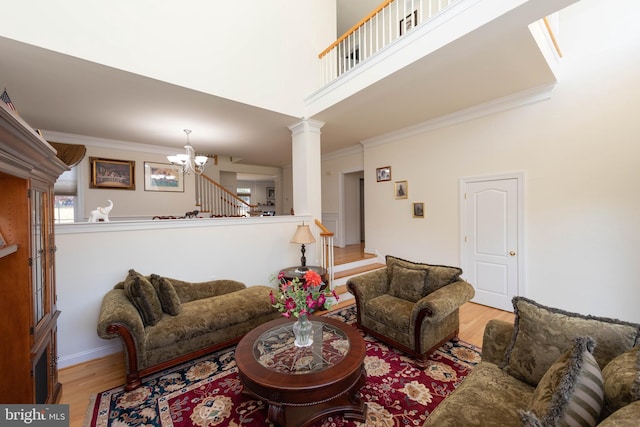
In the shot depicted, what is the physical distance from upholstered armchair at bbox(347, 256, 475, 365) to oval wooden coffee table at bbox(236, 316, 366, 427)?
0.70 m

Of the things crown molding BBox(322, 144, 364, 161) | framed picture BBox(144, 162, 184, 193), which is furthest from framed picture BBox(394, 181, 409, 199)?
framed picture BBox(144, 162, 184, 193)

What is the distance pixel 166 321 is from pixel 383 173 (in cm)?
443

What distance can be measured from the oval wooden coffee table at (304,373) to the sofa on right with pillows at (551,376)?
57 cm

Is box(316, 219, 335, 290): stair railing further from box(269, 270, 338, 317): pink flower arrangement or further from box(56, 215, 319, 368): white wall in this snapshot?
box(269, 270, 338, 317): pink flower arrangement

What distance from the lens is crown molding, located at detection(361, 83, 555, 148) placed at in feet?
10.8

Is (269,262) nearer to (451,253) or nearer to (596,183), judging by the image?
(451,253)

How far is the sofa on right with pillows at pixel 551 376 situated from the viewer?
89 cm

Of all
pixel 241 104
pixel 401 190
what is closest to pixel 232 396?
pixel 241 104

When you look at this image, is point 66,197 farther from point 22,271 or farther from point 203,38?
point 22,271

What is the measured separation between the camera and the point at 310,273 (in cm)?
187

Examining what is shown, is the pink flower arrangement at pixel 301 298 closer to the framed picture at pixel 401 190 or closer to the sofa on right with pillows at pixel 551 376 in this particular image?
the sofa on right with pillows at pixel 551 376

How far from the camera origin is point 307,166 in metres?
4.17

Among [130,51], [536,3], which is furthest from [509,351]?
[130,51]

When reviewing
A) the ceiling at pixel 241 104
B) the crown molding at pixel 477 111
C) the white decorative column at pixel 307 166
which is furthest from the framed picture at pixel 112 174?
the crown molding at pixel 477 111
